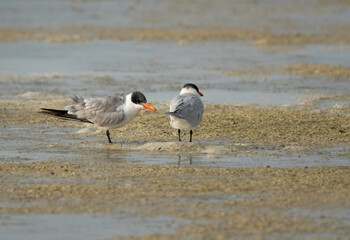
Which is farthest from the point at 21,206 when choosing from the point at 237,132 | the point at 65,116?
the point at 237,132

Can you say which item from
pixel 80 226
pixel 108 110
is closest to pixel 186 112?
pixel 108 110

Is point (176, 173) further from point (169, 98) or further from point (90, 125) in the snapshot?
point (169, 98)

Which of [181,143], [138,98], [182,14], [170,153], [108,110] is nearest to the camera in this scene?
[170,153]

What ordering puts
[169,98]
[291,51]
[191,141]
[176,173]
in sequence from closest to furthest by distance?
1. [176,173]
2. [191,141]
3. [169,98]
4. [291,51]

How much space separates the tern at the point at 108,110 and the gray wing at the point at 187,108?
1.02 ft

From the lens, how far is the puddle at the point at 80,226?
17.2 ft

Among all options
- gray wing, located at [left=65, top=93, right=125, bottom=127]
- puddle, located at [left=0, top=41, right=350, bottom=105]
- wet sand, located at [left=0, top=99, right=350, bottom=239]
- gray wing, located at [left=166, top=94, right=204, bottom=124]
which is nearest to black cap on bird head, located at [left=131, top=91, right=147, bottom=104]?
gray wing, located at [left=65, top=93, right=125, bottom=127]

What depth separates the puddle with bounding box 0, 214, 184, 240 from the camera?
5242mm

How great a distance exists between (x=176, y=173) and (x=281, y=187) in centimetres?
113

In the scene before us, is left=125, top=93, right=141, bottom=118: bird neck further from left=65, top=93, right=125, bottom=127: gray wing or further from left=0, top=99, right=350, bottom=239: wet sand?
left=0, top=99, right=350, bottom=239: wet sand

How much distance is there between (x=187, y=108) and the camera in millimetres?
8578

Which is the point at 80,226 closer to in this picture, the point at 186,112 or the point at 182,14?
the point at 186,112

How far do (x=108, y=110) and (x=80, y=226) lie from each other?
11.8ft

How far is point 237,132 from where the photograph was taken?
935 centimetres
